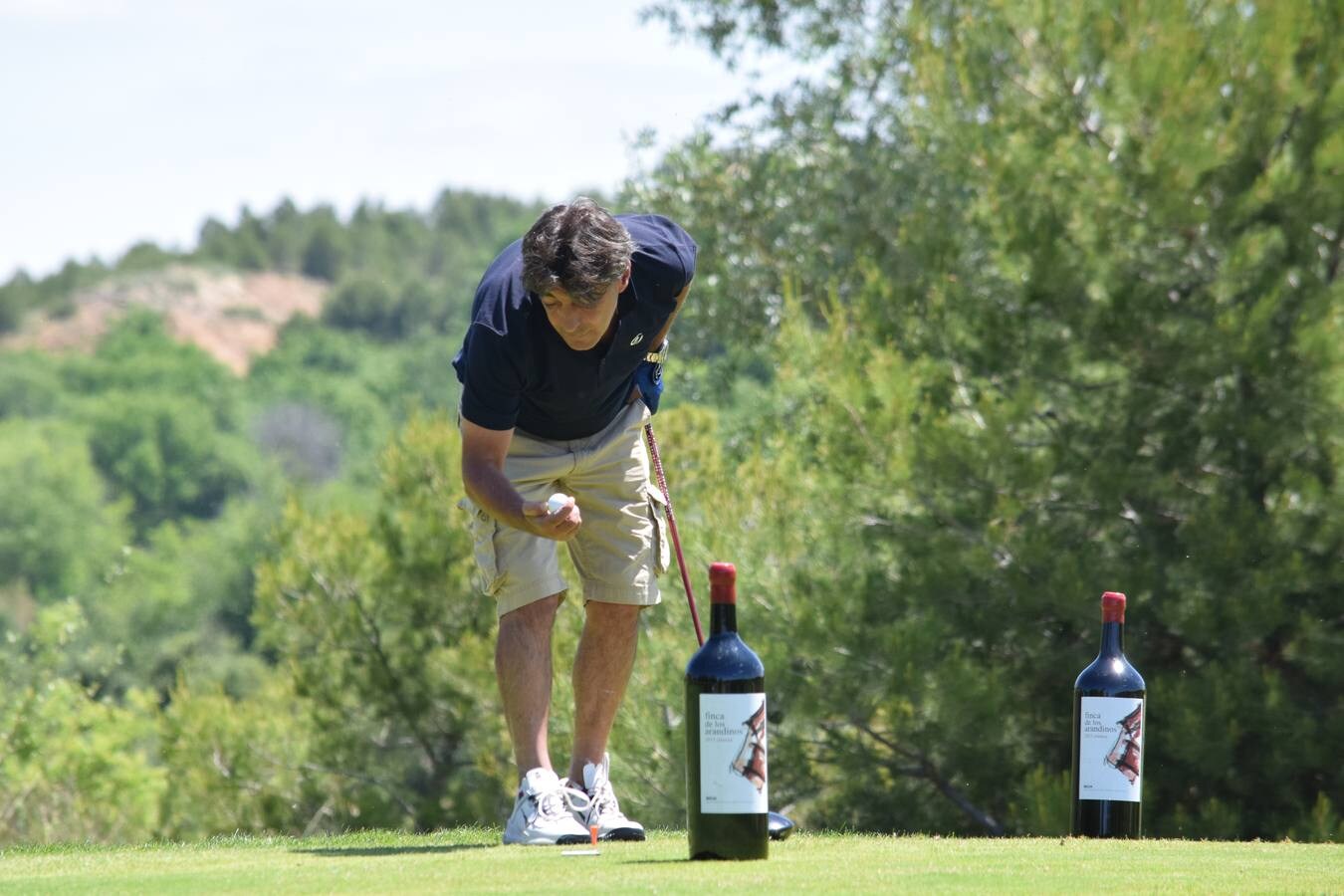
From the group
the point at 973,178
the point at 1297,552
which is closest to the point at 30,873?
the point at 1297,552

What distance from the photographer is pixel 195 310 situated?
15938 centimetres

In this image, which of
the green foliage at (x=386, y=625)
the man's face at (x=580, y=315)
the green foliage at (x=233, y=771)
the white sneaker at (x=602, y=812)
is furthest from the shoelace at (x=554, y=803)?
the green foliage at (x=233, y=771)

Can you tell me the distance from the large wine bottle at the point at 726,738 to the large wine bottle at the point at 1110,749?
1.09m

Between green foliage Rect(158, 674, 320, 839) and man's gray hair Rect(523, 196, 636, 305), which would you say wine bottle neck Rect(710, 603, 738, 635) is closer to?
man's gray hair Rect(523, 196, 636, 305)

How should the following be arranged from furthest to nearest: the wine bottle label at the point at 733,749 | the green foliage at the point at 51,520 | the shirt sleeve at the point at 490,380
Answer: the green foliage at the point at 51,520, the shirt sleeve at the point at 490,380, the wine bottle label at the point at 733,749

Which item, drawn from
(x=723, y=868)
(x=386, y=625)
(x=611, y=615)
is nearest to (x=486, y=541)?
(x=611, y=615)

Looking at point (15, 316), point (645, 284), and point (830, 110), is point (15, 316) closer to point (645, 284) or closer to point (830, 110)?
point (830, 110)

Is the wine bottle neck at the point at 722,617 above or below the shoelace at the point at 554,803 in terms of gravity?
above

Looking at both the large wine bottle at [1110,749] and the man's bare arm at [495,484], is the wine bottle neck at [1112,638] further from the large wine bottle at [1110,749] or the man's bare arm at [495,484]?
the man's bare arm at [495,484]

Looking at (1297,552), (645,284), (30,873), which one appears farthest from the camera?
(1297,552)

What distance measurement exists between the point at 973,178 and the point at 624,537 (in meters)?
5.63

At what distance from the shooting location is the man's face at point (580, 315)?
4.68 meters

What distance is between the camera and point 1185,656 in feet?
31.1

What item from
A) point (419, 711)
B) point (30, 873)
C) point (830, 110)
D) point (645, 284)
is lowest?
point (419, 711)
